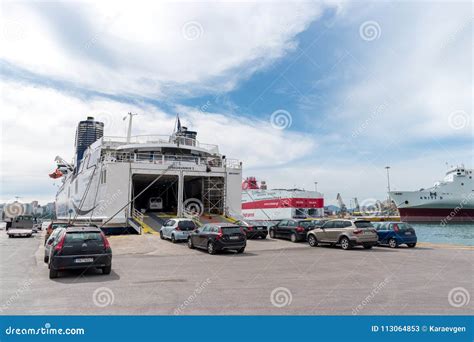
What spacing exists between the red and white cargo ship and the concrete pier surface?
64.9 metres

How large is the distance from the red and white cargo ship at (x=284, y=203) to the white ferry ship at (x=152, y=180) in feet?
143

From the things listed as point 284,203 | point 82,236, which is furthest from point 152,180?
point 284,203

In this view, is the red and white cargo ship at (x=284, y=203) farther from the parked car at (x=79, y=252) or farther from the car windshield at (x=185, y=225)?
the parked car at (x=79, y=252)

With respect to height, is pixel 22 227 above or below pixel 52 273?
below

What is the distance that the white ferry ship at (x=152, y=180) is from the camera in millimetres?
26812

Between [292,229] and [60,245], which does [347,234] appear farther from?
[60,245]

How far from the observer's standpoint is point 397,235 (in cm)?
1822

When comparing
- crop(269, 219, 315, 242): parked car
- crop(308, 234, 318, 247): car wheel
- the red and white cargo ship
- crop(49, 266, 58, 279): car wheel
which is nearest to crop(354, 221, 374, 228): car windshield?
crop(308, 234, 318, 247): car wheel

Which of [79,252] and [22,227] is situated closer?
[79,252]

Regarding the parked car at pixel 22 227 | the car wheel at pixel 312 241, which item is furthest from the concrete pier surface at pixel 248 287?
the parked car at pixel 22 227

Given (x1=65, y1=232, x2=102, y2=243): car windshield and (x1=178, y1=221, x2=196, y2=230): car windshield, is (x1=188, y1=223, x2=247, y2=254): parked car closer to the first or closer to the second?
(x1=178, y1=221, x2=196, y2=230): car windshield

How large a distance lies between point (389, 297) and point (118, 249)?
→ 1378 cm

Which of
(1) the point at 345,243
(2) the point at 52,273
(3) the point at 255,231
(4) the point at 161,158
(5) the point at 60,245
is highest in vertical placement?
(4) the point at 161,158

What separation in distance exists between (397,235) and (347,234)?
334 cm
